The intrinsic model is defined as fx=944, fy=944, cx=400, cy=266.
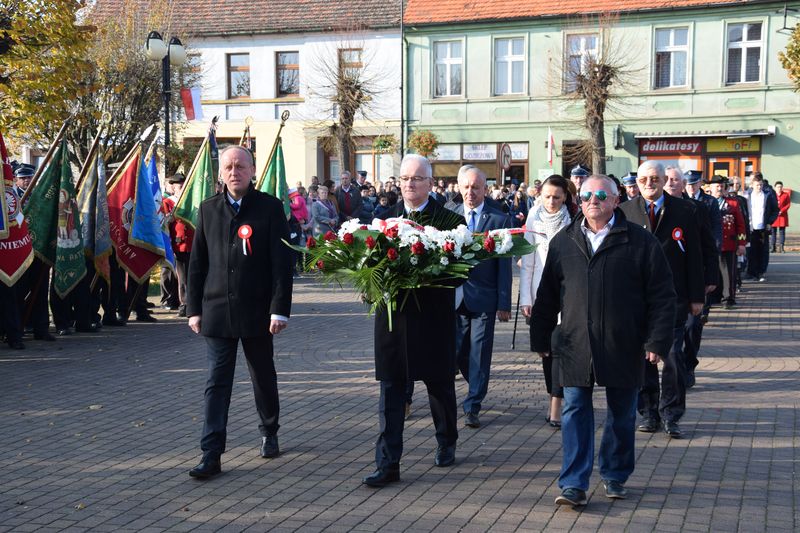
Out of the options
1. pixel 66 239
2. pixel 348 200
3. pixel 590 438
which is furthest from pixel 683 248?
pixel 348 200

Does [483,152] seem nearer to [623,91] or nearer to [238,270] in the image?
[623,91]

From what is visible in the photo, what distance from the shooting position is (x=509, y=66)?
37.0 m

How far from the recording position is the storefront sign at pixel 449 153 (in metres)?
37.5

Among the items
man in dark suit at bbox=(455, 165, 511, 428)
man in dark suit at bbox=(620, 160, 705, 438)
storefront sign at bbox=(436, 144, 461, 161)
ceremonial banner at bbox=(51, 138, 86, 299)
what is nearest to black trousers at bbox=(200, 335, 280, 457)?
man in dark suit at bbox=(455, 165, 511, 428)

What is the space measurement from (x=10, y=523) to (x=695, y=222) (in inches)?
211

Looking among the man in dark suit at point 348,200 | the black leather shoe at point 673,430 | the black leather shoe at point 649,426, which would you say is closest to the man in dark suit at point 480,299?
the black leather shoe at point 649,426

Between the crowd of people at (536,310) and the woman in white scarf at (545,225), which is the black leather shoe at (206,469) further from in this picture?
the woman in white scarf at (545,225)

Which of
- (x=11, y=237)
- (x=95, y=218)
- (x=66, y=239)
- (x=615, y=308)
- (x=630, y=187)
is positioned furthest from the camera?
(x=95, y=218)

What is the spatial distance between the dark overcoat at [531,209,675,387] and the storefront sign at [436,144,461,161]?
105 feet

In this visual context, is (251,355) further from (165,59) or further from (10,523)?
(165,59)

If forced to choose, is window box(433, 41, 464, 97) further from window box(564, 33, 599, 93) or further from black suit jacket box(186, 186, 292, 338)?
black suit jacket box(186, 186, 292, 338)

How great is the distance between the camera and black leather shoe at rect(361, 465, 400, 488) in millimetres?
6062

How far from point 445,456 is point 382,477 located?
2.13 feet

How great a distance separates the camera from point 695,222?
24.6 ft
